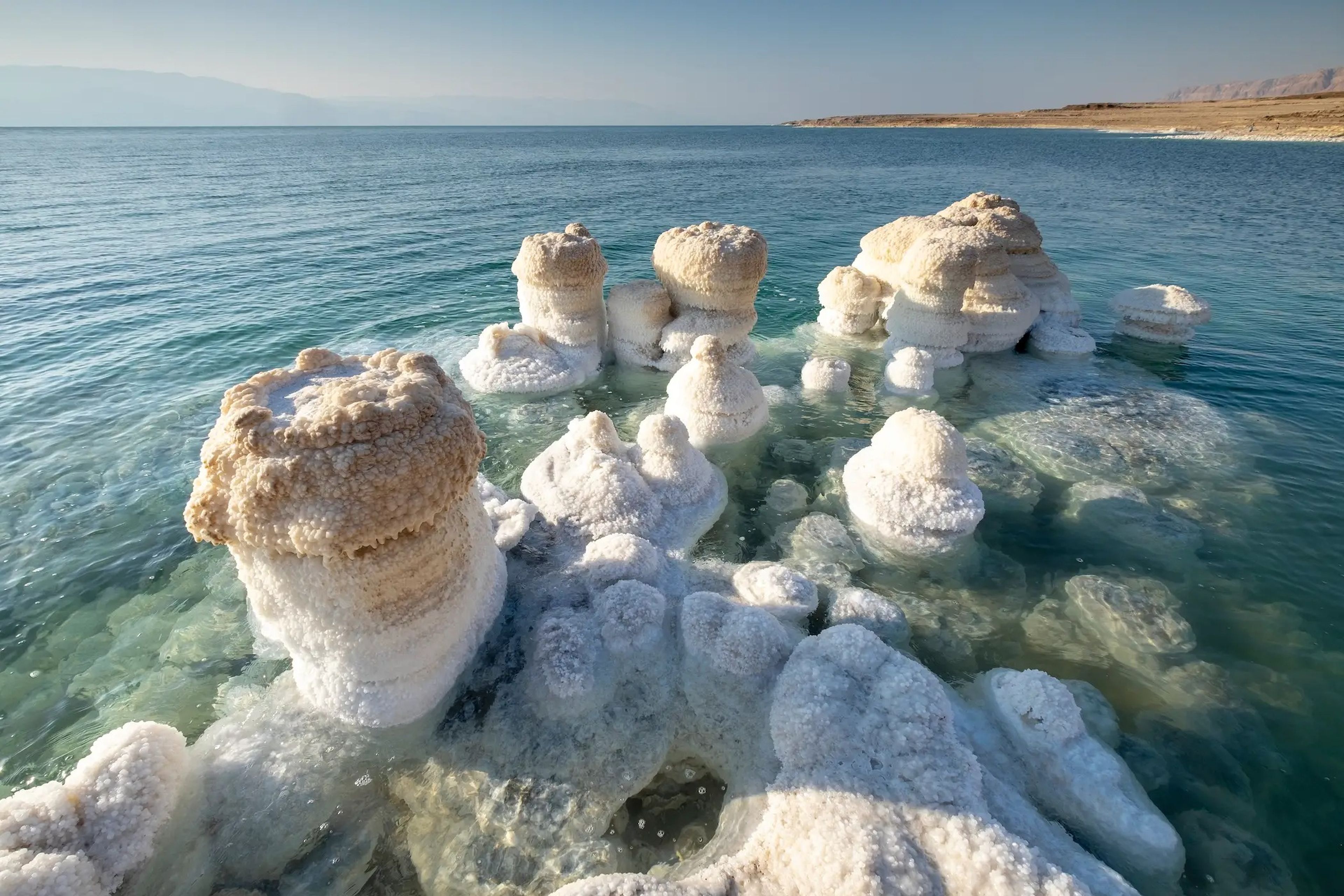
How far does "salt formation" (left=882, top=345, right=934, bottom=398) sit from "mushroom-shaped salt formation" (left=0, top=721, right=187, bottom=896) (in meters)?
9.31

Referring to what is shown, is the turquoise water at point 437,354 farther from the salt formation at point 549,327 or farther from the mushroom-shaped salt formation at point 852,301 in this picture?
the mushroom-shaped salt formation at point 852,301

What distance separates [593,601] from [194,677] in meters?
3.21

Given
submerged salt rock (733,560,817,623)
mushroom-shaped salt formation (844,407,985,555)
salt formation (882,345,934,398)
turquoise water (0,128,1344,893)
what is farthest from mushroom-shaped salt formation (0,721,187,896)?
salt formation (882,345,934,398)

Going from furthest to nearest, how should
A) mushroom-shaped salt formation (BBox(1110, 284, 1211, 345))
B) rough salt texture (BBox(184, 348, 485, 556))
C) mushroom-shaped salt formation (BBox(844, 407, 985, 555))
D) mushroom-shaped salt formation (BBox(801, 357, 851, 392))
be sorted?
1. mushroom-shaped salt formation (BBox(1110, 284, 1211, 345))
2. mushroom-shaped salt formation (BBox(801, 357, 851, 392))
3. mushroom-shaped salt formation (BBox(844, 407, 985, 555))
4. rough salt texture (BBox(184, 348, 485, 556))

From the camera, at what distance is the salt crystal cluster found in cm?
888

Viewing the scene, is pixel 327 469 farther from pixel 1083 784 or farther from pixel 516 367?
pixel 516 367

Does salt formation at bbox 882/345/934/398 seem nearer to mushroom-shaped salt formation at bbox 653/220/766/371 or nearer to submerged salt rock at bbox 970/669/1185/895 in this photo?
mushroom-shaped salt formation at bbox 653/220/766/371

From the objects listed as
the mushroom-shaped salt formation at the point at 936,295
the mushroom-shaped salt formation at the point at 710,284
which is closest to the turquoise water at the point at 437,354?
the mushroom-shaped salt formation at the point at 710,284

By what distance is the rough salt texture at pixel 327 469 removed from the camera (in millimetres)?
3166

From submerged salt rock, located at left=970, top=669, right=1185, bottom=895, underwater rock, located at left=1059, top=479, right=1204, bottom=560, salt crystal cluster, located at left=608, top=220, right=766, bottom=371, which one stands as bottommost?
underwater rock, located at left=1059, top=479, right=1204, bottom=560

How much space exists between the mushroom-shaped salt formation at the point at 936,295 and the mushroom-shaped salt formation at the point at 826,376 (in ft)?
5.85

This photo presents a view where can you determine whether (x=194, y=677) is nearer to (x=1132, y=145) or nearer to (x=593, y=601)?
(x=593, y=601)

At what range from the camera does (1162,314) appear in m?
11.2

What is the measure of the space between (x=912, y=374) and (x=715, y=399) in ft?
12.6
